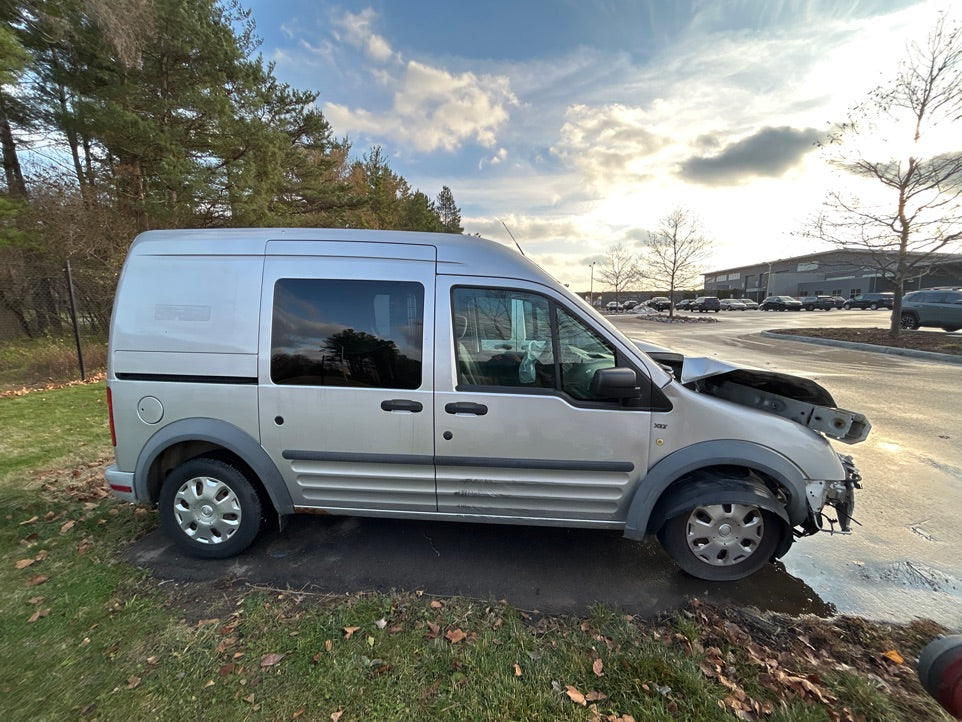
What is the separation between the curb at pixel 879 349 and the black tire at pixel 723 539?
1400 cm

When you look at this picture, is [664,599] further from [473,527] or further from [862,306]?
[862,306]

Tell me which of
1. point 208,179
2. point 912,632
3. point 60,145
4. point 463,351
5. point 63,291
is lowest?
point 912,632

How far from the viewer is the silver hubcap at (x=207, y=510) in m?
3.02

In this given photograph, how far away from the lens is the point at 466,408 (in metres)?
2.74

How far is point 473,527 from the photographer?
3529 millimetres

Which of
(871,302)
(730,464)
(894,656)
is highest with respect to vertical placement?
(871,302)

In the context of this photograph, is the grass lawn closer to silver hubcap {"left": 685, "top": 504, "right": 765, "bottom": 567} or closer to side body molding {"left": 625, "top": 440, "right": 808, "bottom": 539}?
silver hubcap {"left": 685, "top": 504, "right": 765, "bottom": 567}

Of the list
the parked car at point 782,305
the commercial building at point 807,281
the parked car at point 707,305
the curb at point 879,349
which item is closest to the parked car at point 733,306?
the parked car at point 782,305

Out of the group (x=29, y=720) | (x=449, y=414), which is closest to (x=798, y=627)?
(x=449, y=414)

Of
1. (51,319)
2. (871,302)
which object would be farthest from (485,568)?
(871,302)

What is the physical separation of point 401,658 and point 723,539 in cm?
217

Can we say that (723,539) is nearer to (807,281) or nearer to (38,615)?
(38,615)

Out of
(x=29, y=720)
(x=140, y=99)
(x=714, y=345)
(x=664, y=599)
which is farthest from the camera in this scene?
(x=714, y=345)

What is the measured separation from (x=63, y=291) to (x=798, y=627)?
54.5 ft
